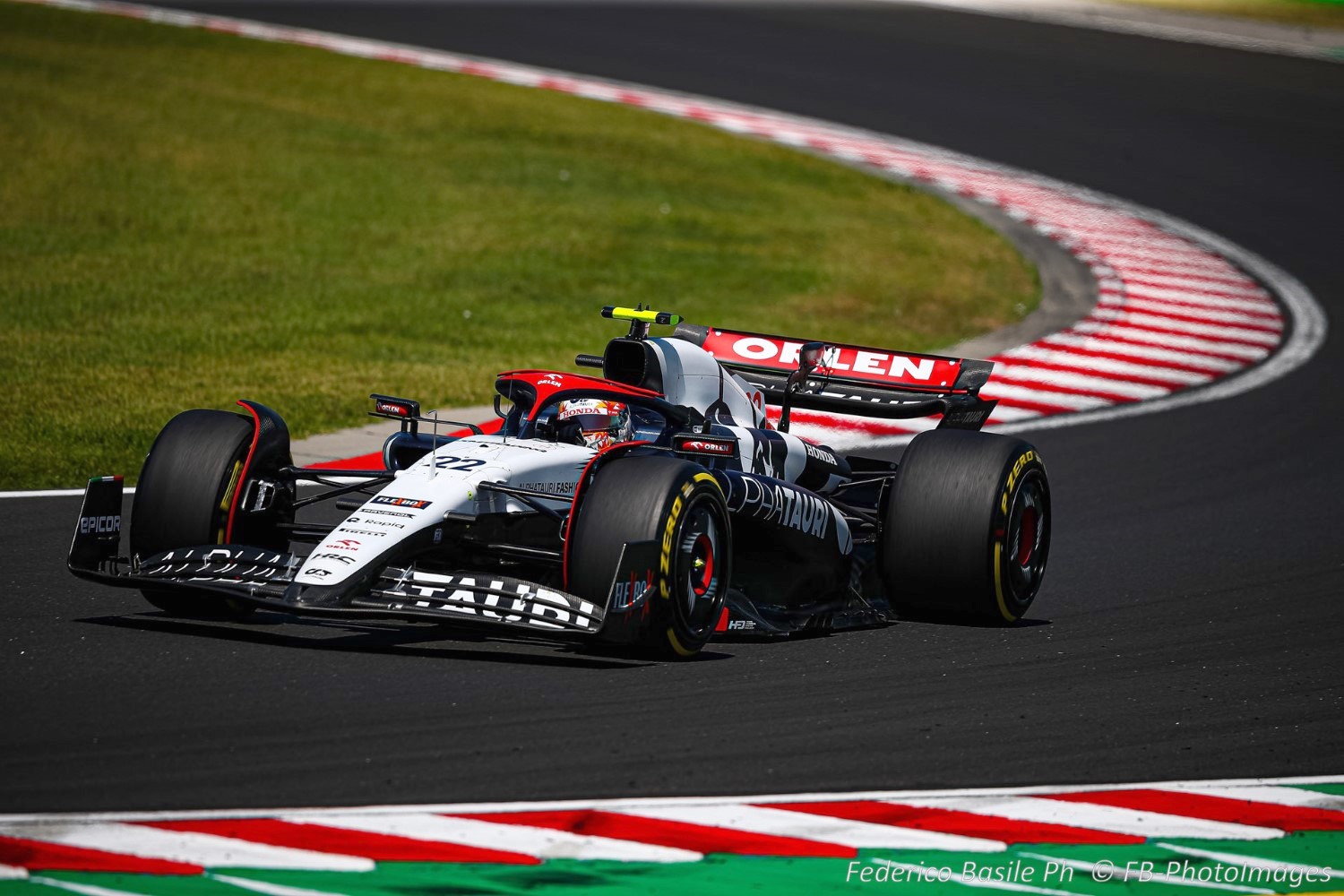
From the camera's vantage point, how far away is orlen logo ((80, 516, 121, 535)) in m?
8.68

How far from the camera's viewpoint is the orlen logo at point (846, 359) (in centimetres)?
1126

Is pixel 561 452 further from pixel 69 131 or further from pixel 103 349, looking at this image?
pixel 69 131

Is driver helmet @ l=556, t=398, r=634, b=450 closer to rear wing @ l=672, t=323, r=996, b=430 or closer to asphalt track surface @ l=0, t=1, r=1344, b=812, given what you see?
asphalt track surface @ l=0, t=1, r=1344, b=812

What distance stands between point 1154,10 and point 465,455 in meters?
32.0

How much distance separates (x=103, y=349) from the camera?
53.8 feet

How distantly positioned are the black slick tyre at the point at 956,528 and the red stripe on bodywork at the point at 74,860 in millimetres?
4488

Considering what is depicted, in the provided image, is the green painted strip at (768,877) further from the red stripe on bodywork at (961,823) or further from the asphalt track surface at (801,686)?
the asphalt track surface at (801,686)

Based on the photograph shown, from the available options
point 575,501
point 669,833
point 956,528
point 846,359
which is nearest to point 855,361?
point 846,359

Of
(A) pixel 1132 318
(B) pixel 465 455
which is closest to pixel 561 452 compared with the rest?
(B) pixel 465 455

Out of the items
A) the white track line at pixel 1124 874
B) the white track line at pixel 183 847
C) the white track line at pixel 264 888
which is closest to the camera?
the white track line at pixel 264 888

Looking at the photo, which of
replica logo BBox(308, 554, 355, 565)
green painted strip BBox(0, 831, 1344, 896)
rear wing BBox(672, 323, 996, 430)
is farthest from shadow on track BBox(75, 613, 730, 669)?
rear wing BBox(672, 323, 996, 430)

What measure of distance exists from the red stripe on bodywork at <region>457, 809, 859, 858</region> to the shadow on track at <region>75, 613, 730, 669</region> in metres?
1.90

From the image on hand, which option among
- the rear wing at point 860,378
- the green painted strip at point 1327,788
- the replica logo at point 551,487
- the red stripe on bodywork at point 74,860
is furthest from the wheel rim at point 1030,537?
the red stripe on bodywork at point 74,860

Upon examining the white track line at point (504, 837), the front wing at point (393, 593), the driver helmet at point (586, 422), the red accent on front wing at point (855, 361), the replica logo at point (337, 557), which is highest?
the red accent on front wing at point (855, 361)
